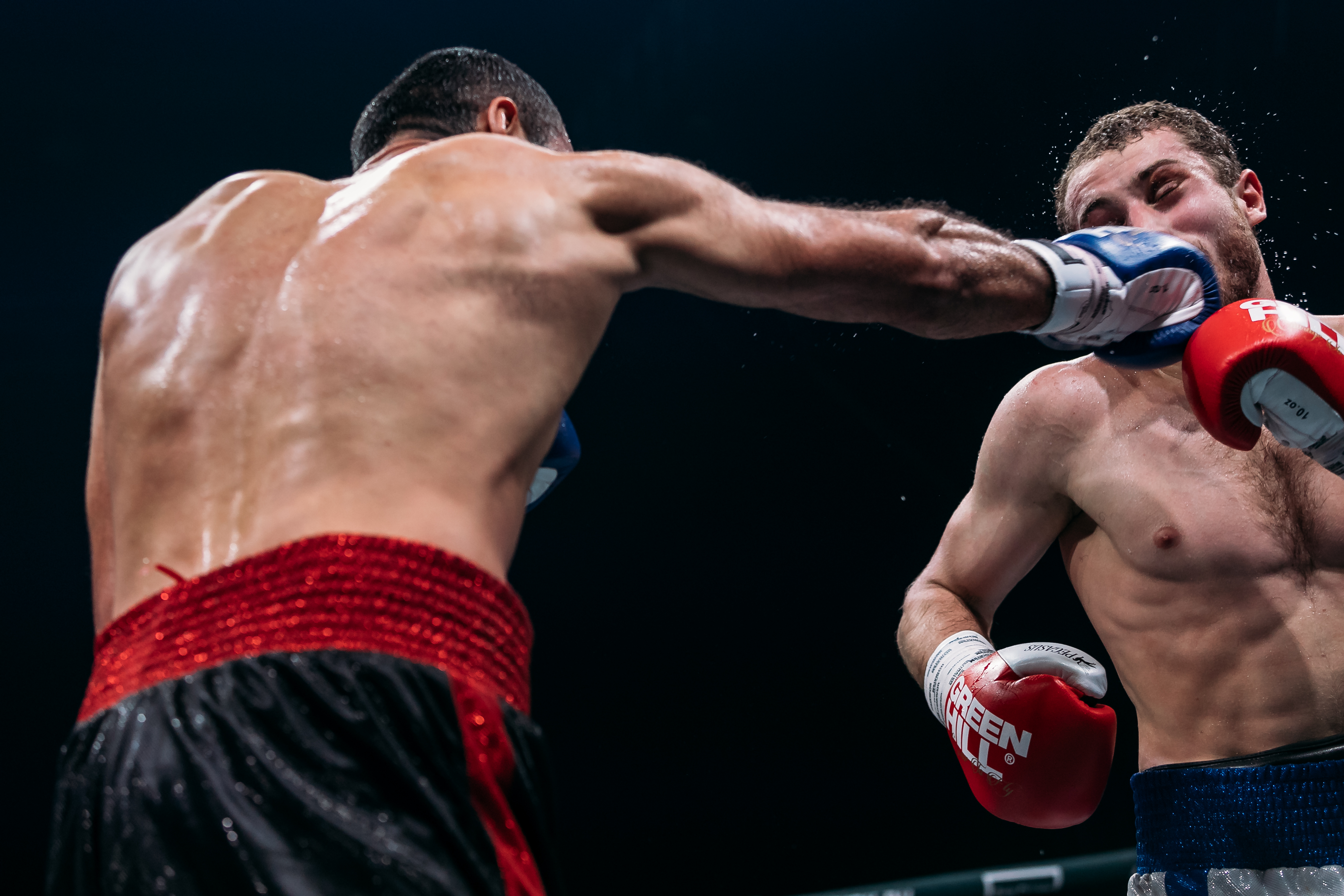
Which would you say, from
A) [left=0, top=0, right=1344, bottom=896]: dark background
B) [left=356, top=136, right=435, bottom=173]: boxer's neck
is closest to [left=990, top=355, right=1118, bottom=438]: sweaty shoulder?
[left=356, top=136, right=435, bottom=173]: boxer's neck

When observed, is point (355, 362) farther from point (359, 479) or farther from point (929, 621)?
point (929, 621)

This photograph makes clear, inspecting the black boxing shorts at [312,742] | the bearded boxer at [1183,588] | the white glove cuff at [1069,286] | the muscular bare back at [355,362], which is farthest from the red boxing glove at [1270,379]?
the black boxing shorts at [312,742]

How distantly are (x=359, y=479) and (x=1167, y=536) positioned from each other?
1339 mm

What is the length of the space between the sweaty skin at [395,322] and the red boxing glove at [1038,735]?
2.18 ft

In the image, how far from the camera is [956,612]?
193 centimetres

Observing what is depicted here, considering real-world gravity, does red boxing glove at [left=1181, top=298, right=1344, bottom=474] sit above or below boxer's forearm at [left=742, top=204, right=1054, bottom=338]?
below

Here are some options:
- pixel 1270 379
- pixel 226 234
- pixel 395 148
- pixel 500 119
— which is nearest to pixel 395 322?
pixel 226 234

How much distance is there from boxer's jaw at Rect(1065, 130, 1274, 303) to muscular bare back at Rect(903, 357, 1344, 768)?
0.24 metres

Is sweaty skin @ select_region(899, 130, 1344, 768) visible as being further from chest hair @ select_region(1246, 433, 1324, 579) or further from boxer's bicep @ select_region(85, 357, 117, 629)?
boxer's bicep @ select_region(85, 357, 117, 629)

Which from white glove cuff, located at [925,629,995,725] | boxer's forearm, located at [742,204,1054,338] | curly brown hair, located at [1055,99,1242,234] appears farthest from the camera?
curly brown hair, located at [1055,99,1242,234]

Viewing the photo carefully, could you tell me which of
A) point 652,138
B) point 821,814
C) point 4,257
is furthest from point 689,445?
point 4,257

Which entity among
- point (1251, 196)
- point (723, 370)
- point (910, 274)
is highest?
point (1251, 196)

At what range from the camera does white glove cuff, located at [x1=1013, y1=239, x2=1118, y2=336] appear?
1.44 m

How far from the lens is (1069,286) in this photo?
1.44 meters
